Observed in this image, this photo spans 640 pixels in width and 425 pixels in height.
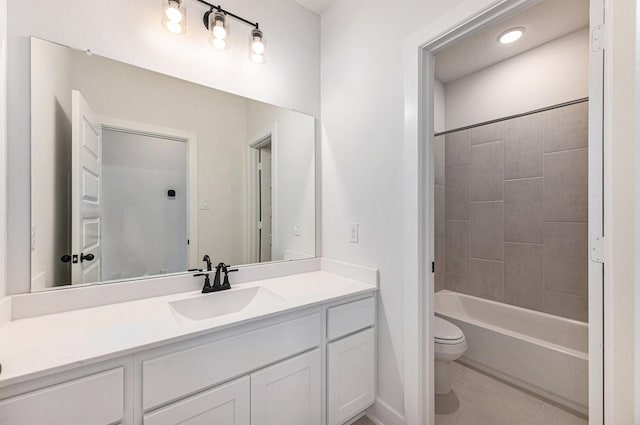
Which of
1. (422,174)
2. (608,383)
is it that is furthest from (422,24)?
(608,383)

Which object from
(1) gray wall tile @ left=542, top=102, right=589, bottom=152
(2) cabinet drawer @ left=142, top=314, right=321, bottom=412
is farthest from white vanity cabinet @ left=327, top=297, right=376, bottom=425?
(1) gray wall tile @ left=542, top=102, right=589, bottom=152

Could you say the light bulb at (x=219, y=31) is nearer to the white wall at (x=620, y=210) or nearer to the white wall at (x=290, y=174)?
the white wall at (x=290, y=174)

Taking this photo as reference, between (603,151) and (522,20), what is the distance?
1487 millimetres

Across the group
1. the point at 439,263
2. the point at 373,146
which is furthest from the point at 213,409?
the point at 439,263

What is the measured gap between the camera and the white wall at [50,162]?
1.11 metres

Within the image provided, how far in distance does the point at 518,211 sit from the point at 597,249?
1584mm

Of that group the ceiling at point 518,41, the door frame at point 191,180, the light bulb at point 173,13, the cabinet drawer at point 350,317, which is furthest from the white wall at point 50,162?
the ceiling at point 518,41

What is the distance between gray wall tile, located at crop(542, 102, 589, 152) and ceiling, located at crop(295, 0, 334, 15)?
186 centimetres

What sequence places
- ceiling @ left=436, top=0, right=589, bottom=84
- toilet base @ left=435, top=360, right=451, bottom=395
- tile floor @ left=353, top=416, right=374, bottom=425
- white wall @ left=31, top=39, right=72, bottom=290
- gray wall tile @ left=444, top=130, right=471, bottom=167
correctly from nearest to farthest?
white wall @ left=31, top=39, right=72, bottom=290
tile floor @ left=353, top=416, right=374, bottom=425
ceiling @ left=436, top=0, right=589, bottom=84
toilet base @ left=435, top=360, right=451, bottom=395
gray wall tile @ left=444, top=130, right=471, bottom=167

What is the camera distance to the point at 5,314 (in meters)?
1.01

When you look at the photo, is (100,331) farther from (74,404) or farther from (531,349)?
(531,349)

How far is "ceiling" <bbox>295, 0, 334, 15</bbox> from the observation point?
1862mm

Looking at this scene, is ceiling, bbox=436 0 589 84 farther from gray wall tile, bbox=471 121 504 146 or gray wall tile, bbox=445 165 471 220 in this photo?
gray wall tile, bbox=445 165 471 220

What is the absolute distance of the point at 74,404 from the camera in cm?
79
